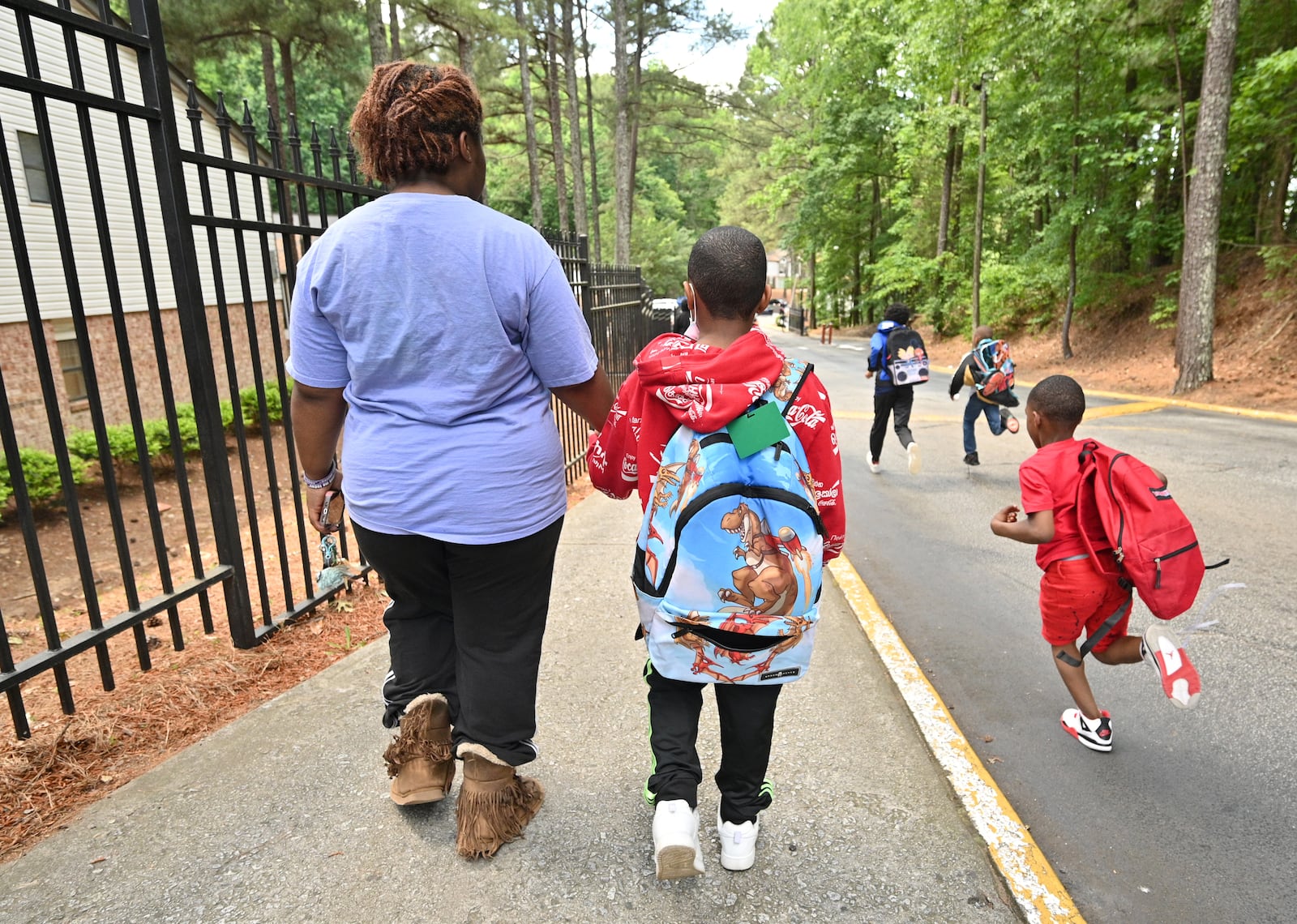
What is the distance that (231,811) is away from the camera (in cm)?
241

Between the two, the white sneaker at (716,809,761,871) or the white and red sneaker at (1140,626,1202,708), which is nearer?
the white sneaker at (716,809,761,871)

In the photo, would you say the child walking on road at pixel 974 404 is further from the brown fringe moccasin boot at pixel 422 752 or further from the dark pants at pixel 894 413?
the brown fringe moccasin boot at pixel 422 752

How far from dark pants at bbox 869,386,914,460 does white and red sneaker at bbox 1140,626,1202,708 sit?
495 cm

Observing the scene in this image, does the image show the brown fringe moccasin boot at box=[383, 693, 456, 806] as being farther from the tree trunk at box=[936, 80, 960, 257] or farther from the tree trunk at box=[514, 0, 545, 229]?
the tree trunk at box=[936, 80, 960, 257]

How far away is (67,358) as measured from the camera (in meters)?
14.1

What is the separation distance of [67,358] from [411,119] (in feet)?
52.4

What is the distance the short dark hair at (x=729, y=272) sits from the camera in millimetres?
1907

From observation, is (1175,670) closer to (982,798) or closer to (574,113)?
(982,798)

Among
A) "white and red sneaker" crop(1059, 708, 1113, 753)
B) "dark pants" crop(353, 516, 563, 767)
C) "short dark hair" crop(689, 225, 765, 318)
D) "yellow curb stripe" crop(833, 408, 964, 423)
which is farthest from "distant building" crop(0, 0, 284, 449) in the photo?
"white and red sneaker" crop(1059, 708, 1113, 753)

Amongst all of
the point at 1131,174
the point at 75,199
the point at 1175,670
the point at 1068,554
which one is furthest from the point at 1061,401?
the point at 1131,174

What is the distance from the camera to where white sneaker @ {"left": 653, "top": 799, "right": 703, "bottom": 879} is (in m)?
1.95

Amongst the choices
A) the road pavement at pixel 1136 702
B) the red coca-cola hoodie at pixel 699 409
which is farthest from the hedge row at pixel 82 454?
the red coca-cola hoodie at pixel 699 409

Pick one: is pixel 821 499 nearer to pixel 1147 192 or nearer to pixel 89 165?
pixel 89 165

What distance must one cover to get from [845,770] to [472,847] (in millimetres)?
1269
